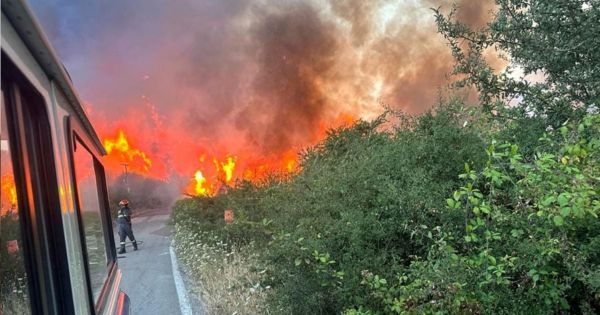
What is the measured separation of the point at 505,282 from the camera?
269 centimetres

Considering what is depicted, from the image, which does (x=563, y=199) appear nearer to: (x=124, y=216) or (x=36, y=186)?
(x=36, y=186)

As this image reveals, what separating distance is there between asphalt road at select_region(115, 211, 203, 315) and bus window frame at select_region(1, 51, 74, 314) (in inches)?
183

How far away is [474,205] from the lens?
2.96m

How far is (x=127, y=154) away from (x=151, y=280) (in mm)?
14069

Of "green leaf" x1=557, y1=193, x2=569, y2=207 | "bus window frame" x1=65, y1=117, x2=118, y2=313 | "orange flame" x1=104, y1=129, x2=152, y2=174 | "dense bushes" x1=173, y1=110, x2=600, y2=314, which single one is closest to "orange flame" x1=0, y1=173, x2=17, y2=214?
"bus window frame" x1=65, y1=117, x2=118, y2=313

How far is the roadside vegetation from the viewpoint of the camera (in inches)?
104

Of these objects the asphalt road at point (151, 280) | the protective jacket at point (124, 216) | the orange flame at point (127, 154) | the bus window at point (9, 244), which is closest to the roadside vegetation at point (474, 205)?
the asphalt road at point (151, 280)

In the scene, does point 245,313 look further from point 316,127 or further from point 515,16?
point 316,127

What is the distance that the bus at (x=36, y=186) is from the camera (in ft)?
4.46

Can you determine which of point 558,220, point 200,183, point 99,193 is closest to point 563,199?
point 558,220

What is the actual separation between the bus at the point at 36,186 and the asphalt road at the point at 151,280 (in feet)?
14.8

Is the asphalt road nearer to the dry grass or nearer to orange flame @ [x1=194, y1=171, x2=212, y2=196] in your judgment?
the dry grass

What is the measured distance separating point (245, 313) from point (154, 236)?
1301 cm

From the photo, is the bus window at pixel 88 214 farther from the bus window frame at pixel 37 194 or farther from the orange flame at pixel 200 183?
the orange flame at pixel 200 183
